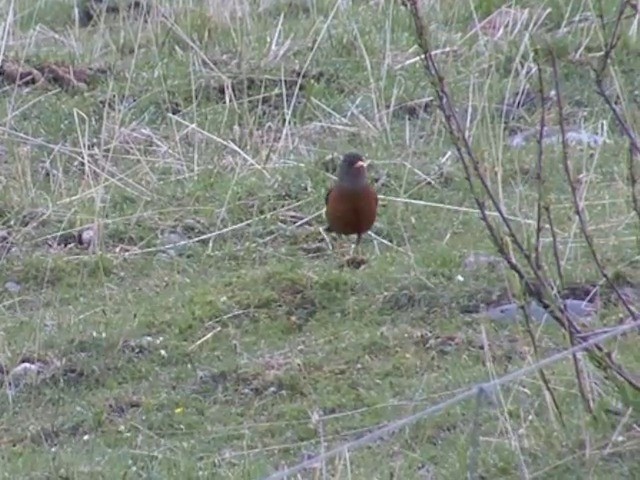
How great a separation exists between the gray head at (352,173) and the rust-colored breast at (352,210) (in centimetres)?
3

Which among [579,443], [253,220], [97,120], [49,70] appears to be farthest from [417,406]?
[49,70]

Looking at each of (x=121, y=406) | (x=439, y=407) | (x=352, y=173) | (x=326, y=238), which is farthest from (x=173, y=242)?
(x=439, y=407)

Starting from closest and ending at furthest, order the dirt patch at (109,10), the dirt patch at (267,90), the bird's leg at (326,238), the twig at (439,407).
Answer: the twig at (439,407), the bird's leg at (326,238), the dirt patch at (267,90), the dirt patch at (109,10)

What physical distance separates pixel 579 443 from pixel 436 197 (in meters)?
2.76

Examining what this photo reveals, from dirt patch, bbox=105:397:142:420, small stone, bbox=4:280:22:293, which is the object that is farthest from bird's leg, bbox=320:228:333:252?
dirt patch, bbox=105:397:142:420

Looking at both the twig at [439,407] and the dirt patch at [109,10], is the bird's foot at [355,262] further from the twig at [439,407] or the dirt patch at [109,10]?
the dirt patch at [109,10]

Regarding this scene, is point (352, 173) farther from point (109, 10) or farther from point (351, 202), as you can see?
point (109, 10)

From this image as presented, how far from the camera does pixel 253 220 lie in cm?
654

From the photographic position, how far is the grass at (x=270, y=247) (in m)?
4.54

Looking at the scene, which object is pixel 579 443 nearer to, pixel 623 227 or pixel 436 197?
pixel 623 227

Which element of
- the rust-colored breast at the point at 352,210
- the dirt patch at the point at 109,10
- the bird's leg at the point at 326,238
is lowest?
the dirt patch at the point at 109,10

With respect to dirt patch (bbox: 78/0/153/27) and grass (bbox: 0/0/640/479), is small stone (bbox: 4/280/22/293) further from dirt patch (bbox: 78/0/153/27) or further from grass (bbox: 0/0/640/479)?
dirt patch (bbox: 78/0/153/27)

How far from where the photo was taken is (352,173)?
6.09 meters

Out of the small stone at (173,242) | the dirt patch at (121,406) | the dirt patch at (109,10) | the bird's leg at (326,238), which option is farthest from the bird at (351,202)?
the dirt patch at (109,10)
